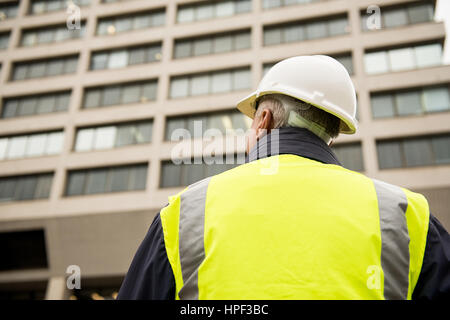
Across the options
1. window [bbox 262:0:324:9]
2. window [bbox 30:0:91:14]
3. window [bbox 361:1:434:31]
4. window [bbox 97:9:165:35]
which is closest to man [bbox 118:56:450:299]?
window [bbox 361:1:434:31]

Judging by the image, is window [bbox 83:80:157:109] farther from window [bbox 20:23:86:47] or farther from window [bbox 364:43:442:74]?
window [bbox 364:43:442:74]

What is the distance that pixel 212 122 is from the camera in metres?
22.2

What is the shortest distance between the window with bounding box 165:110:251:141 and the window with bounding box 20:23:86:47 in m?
10.9

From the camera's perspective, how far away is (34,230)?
2172 cm

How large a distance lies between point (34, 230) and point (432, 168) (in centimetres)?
2165

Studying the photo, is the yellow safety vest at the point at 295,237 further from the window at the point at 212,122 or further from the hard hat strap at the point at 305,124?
the window at the point at 212,122

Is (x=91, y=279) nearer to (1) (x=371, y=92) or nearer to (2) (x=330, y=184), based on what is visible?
(1) (x=371, y=92)

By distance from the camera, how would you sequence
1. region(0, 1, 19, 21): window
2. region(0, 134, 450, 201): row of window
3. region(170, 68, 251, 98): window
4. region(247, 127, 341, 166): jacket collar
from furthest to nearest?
1. region(0, 1, 19, 21): window
2. region(170, 68, 251, 98): window
3. region(0, 134, 450, 201): row of window
4. region(247, 127, 341, 166): jacket collar

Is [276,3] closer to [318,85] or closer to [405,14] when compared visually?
[405,14]

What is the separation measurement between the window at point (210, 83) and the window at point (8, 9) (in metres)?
15.5

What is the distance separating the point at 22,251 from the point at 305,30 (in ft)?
72.0

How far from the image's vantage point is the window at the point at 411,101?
19.7 meters

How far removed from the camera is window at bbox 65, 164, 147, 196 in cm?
2147
